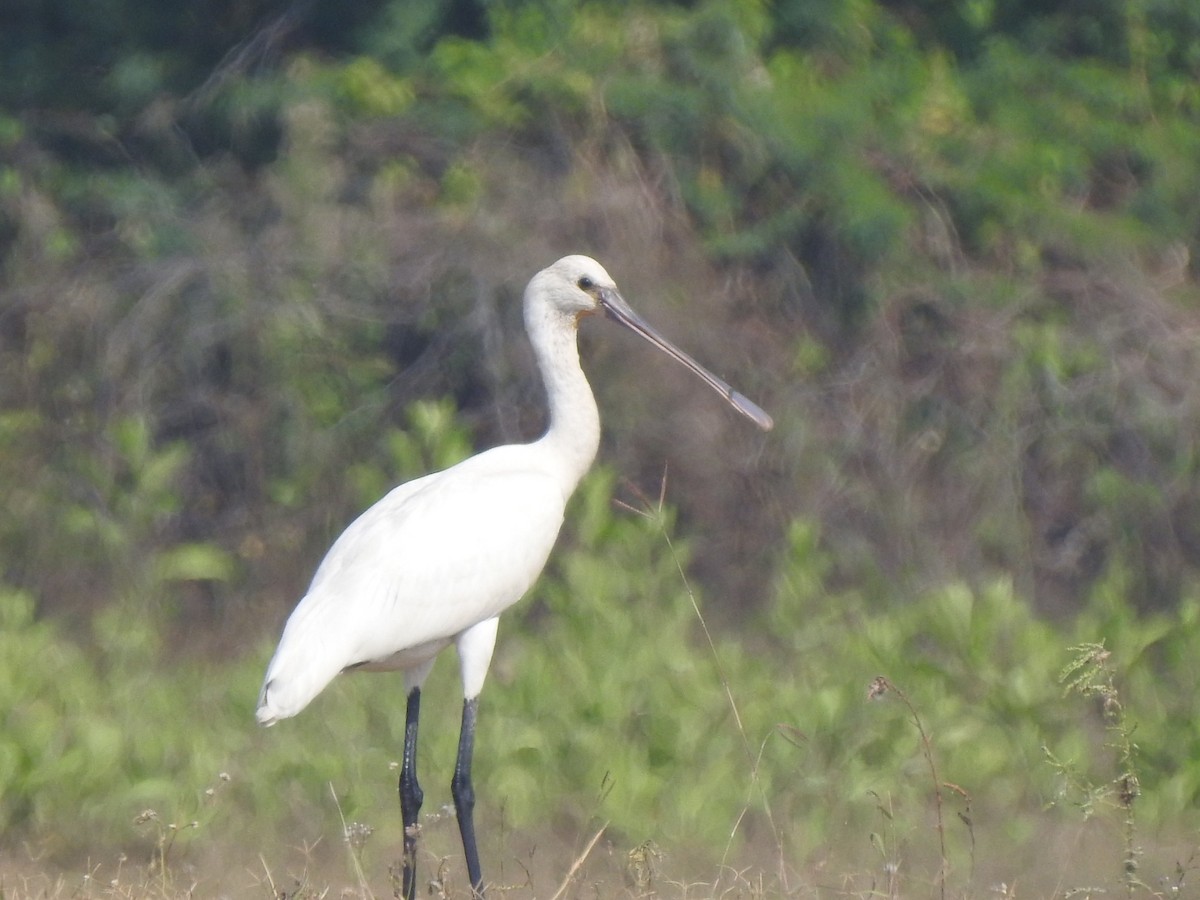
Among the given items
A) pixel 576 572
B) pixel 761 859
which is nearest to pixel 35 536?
pixel 576 572

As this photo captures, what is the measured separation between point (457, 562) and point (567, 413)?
0.60 m

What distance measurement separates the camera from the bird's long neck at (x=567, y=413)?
222 inches

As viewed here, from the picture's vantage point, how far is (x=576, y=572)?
22.6 ft

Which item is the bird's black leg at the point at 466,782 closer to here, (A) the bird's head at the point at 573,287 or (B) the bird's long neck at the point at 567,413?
(B) the bird's long neck at the point at 567,413

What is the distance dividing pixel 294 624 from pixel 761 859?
1.64m

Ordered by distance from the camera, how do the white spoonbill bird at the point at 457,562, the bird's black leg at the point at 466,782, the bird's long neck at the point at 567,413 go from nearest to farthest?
the white spoonbill bird at the point at 457,562
the bird's black leg at the point at 466,782
the bird's long neck at the point at 567,413

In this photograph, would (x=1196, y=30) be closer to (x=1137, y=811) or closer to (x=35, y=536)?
(x=1137, y=811)

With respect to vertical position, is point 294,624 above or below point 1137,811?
above

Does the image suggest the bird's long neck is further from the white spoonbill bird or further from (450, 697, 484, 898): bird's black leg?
(450, 697, 484, 898): bird's black leg

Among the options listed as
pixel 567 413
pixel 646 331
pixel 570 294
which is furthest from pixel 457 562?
pixel 646 331

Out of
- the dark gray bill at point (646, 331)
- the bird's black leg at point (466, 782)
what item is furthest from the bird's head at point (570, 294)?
the bird's black leg at point (466, 782)

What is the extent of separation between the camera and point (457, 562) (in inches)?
209

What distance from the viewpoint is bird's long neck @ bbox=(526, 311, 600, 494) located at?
5645mm

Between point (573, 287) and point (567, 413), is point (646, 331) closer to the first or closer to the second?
point (573, 287)
